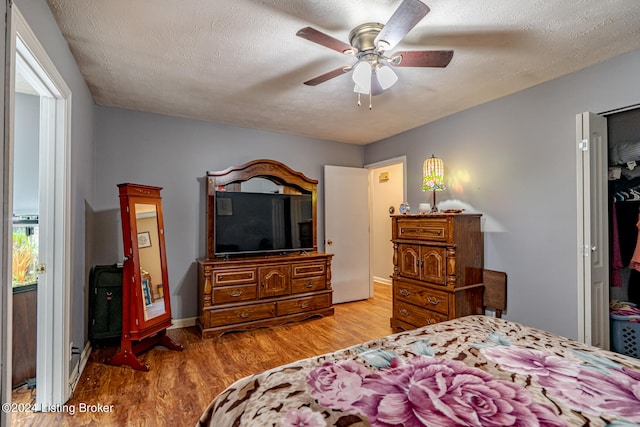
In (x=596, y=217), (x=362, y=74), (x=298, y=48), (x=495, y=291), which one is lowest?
(x=495, y=291)

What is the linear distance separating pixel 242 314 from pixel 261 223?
43.2 inches

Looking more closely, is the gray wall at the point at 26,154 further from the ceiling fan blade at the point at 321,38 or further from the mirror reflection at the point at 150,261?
the ceiling fan blade at the point at 321,38

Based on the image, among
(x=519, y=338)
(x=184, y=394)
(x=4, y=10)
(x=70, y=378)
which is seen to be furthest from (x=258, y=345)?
(x=4, y=10)

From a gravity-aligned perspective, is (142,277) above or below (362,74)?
below

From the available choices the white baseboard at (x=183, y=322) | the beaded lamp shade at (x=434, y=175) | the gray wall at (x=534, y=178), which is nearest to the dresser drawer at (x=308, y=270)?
the white baseboard at (x=183, y=322)

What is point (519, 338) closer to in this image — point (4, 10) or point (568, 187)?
point (568, 187)

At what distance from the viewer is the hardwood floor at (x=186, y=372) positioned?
1.96m

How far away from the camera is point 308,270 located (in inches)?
152

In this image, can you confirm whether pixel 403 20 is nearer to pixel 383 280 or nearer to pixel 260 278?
pixel 260 278

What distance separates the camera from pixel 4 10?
47.1 inches

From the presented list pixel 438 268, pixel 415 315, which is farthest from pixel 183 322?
pixel 438 268

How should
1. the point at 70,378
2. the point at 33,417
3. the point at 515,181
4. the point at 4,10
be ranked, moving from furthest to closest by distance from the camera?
Answer: the point at 515,181 → the point at 70,378 → the point at 33,417 → the point at 4,10

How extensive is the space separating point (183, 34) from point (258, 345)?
2.74m

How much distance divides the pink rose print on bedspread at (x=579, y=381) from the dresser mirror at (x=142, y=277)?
269 cm
